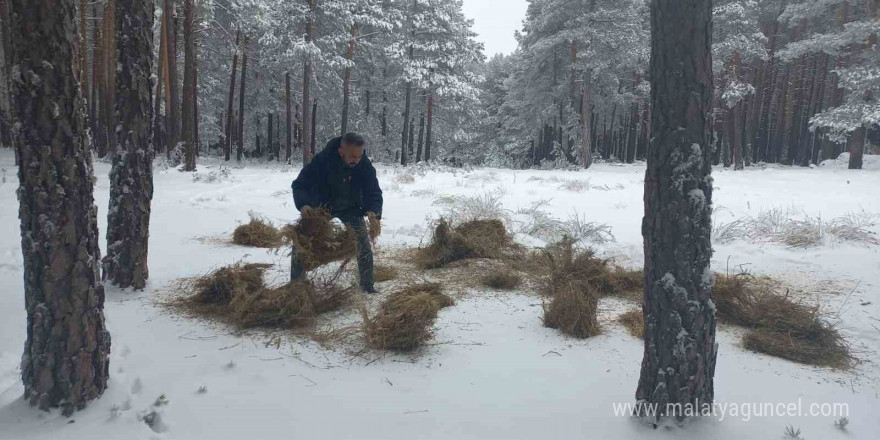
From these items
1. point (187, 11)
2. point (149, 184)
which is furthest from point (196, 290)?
point (187, 11)

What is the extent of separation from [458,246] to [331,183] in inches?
83.1

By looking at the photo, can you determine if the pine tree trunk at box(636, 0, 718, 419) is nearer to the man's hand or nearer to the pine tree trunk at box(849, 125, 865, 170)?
the man's hand

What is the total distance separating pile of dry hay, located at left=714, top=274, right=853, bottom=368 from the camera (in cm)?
353

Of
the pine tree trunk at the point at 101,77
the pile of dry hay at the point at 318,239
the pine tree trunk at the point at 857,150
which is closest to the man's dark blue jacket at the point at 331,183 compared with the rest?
the pile of dry hay at the point at 318,239

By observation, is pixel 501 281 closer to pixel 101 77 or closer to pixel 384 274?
pixel 384 274

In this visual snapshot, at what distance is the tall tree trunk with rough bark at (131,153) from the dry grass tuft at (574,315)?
3961 millimetres

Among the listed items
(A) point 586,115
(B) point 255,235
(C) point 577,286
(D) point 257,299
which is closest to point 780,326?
(C) point 577,286

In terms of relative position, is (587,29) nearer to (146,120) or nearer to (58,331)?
(146,120)

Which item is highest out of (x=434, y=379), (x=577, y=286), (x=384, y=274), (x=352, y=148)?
(x=352, y=148)

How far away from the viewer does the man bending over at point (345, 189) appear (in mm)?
4684

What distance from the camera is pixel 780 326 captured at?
3.88 meters

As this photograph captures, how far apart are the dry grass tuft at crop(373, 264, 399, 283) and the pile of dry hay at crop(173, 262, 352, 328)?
1.91 ft

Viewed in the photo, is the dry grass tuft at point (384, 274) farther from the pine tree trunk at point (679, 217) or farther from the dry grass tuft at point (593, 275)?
the pine tree trunk at point (679, 217)

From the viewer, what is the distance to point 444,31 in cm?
2538
